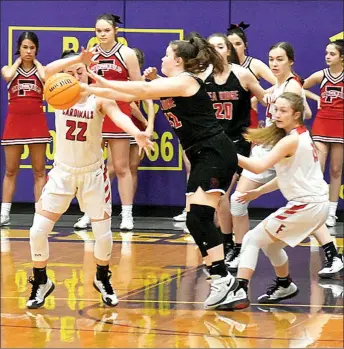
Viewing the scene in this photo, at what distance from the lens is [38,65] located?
11.5 meters

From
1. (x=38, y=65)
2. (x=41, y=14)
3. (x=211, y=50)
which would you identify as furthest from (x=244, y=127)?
(x=41, y=14)

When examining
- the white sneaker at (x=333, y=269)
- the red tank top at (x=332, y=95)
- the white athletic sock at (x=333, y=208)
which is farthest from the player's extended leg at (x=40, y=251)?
the red tank top at (x=332, y=95)

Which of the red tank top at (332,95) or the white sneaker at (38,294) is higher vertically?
the red tank top at (332,95)

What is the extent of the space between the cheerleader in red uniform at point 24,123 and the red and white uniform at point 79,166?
4.54 metres

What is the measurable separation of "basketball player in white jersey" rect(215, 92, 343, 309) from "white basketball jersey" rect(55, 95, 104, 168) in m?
1.04

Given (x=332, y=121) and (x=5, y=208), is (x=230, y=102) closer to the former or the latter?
(x=332, y=121)

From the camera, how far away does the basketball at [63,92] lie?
21.0 ft

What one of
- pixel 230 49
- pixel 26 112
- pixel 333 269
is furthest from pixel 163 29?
pixel 333 269

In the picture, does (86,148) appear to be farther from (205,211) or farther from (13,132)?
(13,132)

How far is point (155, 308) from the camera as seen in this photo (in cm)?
684

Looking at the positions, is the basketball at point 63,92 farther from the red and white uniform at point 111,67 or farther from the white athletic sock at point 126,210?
the white athletic sock at point 126,210

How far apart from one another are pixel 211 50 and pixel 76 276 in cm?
228

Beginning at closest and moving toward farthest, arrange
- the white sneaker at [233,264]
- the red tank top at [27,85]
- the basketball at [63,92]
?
the basketball at [63,92] → the white sneaker at [233,264] → the red tank top at [27,85]

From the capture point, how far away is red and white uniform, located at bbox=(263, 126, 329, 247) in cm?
696
